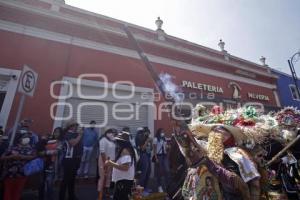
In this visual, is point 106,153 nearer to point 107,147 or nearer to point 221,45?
point 107,147

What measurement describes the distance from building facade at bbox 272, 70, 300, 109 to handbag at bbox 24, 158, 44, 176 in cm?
1826

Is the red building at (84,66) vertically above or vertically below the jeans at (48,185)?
Result: above

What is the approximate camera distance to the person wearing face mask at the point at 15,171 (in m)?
5.12

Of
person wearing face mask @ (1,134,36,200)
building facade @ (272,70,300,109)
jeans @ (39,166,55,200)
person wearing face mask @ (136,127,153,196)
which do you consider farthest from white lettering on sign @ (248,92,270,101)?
person wearing face mask @ (1,134,36,200)

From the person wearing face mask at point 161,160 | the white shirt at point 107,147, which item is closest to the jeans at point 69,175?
the white shirt at point 107,147

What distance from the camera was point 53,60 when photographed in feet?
30.1

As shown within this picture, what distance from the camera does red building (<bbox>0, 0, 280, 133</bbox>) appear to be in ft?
27.8

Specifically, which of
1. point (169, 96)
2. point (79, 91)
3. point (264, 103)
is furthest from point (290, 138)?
point (264, 103)

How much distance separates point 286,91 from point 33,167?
20.1m

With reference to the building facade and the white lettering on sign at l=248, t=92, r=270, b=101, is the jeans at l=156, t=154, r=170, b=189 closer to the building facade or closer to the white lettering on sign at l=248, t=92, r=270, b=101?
the white lettering on sign at l=248, t=92, r=270, b=101

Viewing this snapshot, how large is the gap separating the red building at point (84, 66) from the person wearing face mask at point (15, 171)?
294cm

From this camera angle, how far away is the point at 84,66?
9.84 metres

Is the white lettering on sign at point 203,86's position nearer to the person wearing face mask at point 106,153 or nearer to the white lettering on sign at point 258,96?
the white lettering on sign at point 258,96

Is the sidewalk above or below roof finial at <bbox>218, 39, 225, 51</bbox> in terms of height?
below
